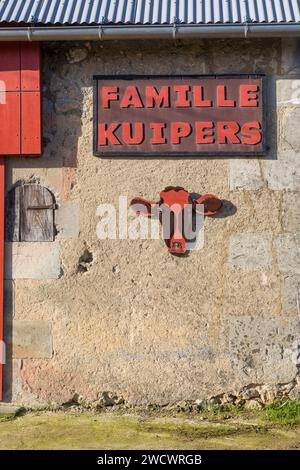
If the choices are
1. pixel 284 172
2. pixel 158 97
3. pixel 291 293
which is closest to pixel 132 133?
pixel 158 97

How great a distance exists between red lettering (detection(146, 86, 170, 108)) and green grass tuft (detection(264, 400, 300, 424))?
238cm

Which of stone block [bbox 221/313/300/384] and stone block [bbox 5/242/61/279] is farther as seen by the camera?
stone block [bbox 5/242/61/279]

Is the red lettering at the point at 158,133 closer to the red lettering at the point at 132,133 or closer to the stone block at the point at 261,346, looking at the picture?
the red lettering at the point at 132,133

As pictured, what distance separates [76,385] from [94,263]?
0.93 m

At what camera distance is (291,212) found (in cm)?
531

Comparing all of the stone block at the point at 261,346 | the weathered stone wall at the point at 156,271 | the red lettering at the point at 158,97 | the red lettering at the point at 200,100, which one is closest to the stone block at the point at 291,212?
the weathered stone wall at the point at 156,271

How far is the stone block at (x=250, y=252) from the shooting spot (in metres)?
5.29

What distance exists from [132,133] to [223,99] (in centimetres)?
74

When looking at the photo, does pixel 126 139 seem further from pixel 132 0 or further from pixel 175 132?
pixel 132 0

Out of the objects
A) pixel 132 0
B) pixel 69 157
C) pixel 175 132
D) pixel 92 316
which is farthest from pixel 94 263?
pixel 132 0

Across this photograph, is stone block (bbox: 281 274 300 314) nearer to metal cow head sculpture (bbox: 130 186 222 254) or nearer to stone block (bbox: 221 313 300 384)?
stone block (bbox: 221 313 300 384)

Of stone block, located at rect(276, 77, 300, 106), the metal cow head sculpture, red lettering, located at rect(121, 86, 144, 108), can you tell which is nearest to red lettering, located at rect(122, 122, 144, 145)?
red lettering, located at rect(121, 86, 144, 108)

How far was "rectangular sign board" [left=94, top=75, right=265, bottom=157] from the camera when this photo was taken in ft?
17.5

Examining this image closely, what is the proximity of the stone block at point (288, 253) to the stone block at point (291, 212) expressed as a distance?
0.07 meters
